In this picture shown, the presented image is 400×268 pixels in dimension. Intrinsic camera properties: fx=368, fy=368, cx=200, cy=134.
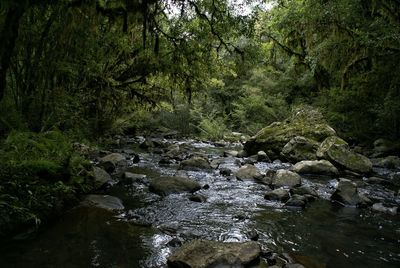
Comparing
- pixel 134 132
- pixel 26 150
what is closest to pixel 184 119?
pixel 134 132

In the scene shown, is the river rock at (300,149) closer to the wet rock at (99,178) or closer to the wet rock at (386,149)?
the wet rock at (386,149)

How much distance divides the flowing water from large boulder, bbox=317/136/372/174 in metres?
2.79

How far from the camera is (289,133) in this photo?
46.9 ft

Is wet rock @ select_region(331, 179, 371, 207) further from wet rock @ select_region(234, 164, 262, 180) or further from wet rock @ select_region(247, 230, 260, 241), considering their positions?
wet rock @ select_region(247, 230, 260, 241)

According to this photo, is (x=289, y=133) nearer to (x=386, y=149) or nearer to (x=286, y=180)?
(x=386, y=149)

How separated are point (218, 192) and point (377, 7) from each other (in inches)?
332

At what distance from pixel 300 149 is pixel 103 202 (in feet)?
27.3

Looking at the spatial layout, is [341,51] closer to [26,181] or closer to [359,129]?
[359,129]

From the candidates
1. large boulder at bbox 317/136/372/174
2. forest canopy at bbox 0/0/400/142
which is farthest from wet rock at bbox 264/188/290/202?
large boulder at bbox 317/136/372/174

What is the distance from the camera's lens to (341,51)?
523 inches

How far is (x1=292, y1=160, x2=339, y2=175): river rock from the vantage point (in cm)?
1045

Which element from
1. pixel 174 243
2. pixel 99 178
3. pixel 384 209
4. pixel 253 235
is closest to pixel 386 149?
pixel 384 209

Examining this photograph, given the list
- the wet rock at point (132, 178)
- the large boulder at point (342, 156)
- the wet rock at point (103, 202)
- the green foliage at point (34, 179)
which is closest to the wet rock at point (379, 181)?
the large boulder at point (342, 156)

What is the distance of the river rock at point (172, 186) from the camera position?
7629 mm
